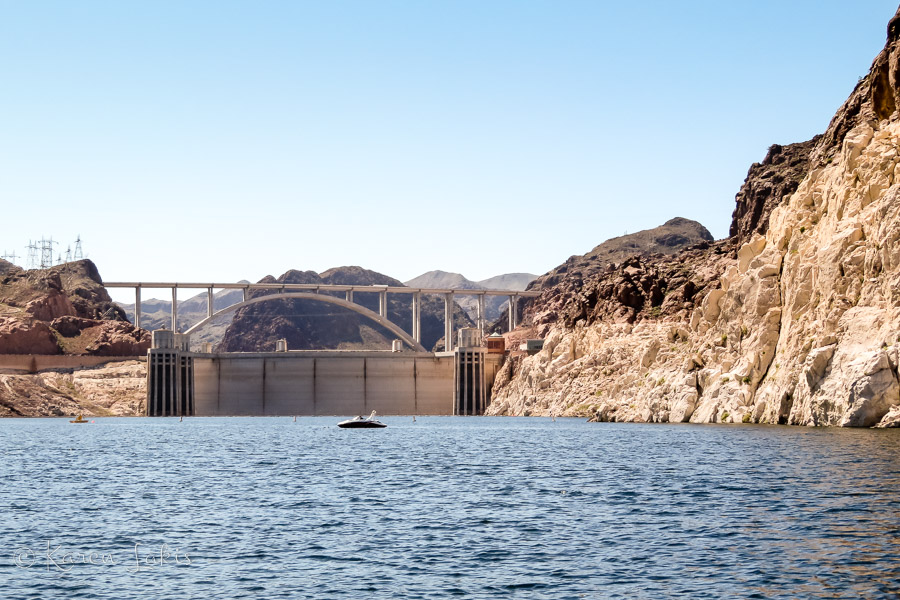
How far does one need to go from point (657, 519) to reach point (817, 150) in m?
88.0

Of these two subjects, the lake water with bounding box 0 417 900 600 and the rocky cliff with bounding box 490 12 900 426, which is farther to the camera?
the rocky cliff with bounding box 490 12 900 426

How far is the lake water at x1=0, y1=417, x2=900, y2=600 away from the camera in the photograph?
31.1m

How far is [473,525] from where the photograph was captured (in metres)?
42.4

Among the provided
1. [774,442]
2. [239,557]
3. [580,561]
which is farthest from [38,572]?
[774,442]

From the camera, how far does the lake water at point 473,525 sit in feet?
102

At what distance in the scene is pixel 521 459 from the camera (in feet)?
250

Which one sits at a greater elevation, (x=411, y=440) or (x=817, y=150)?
(x=817, y=150)

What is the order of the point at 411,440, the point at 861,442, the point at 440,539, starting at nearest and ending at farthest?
the point at 440,539, the point at 861,442, the point at 411,440

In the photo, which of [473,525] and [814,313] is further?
[814,313]

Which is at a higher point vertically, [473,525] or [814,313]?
[814,313]

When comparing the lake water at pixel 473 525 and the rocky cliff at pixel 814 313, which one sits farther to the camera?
the rocky cliff at pixel 814 313

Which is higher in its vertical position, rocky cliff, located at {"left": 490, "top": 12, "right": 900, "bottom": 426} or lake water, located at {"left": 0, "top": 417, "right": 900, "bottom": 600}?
rocky cliff, located at {"left": 490, "top": 12, "right": 900, "bottom": 426}

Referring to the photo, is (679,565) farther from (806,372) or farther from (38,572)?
(806,372)

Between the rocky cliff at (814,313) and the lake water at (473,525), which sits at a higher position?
the rocky cliff at (814,313)
